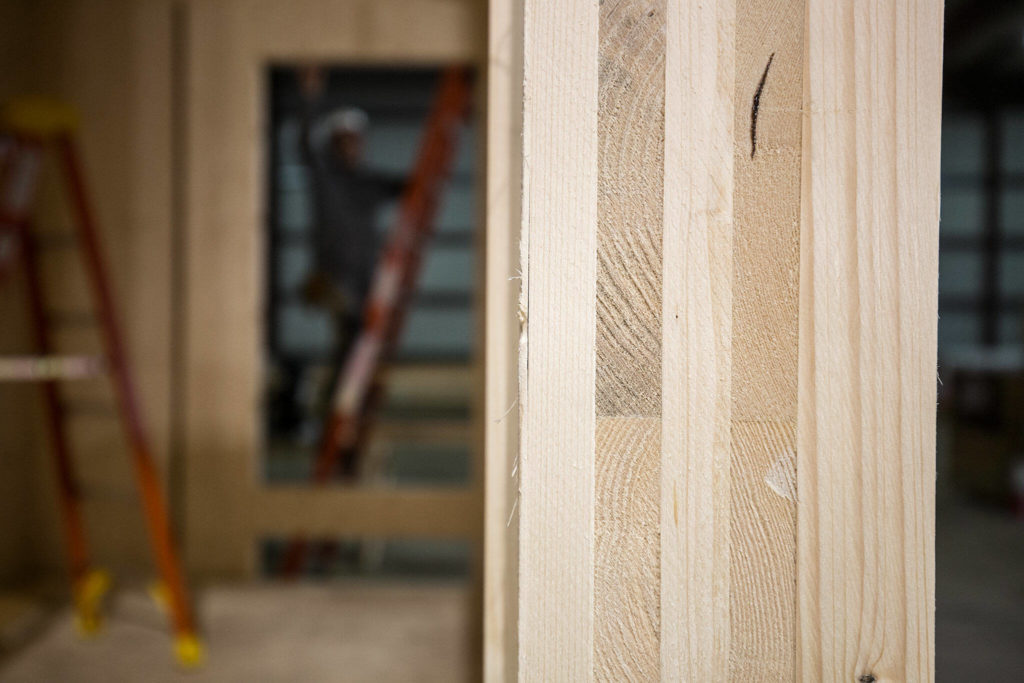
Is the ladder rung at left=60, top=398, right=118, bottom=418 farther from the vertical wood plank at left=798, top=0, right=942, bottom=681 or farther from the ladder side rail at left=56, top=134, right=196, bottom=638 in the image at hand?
the vertical wood plank at left=798, top=0, right=942, bottom=681

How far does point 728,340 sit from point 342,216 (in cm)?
248

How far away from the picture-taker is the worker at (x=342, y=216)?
8.90 ft

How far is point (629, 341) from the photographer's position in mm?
516

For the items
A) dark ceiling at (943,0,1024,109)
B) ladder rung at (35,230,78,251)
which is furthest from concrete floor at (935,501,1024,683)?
dark ceiling at (943,0,1024,109)

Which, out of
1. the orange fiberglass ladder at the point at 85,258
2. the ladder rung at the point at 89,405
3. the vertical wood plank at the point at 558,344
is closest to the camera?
the vertical wood plank at the point at 558,344

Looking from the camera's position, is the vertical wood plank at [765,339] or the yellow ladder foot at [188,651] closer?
the vertical wood plank at [765,339]

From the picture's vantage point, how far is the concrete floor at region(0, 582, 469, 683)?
5.85 ft

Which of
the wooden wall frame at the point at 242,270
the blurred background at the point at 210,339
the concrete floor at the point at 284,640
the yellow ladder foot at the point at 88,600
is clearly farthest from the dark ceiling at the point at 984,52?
the yellow ladder foot at the point at 88,600

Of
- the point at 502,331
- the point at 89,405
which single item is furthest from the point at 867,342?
the point at 89,405

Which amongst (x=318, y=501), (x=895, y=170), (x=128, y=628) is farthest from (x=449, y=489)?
(x=895, y=170)

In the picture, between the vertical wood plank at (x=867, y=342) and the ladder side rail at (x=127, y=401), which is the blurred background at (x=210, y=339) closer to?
the ladder side rail at (x=127, y=401)

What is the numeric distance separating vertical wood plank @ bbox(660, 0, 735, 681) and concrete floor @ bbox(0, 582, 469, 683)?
146 centimetres

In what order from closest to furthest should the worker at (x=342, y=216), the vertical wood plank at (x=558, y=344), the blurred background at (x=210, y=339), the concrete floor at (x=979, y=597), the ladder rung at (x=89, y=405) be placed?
the vertical wood plank at (x=558, y=344)
the concrete floor at (x=979, y=597)
the blurred background at (x=210, y=339)
the ladder rung at (x=89, y=405)
the worker at (x=342, y=216)

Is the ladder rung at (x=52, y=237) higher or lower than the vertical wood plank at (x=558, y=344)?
higher
